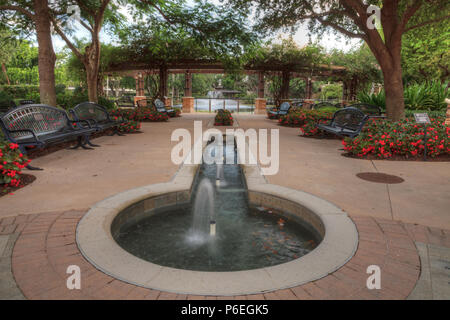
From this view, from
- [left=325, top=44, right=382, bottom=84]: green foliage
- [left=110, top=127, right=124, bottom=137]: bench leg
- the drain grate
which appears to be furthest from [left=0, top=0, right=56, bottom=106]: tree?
[left=325, top=44, right=382, bottom=84]: green foliage

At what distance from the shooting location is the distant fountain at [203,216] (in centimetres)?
351

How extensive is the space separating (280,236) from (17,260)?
2.61m

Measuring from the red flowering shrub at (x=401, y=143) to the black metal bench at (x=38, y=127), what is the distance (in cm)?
696

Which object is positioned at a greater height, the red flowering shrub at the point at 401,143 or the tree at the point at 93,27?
the tree at the point at 93,27

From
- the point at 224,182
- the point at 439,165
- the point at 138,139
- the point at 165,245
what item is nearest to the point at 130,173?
the point at 224,182

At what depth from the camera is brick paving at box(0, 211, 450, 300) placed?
6.80ft

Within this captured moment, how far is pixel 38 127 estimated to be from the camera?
7102mm

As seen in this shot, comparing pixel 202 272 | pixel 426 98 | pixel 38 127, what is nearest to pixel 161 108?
pixel 38 127

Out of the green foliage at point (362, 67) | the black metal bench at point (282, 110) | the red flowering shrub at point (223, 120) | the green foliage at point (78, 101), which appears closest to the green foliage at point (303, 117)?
the black metal bench at point (282, 110)

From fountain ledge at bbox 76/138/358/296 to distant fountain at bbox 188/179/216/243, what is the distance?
11.1 inches

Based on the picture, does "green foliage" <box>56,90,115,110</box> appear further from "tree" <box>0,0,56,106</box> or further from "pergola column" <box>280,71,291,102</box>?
"pergola column" <box>280,71,291,102</box>

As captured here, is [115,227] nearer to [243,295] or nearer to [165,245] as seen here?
[165,245]

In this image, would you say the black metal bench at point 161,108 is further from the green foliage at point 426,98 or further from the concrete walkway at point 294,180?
the green foliage at point 426,98

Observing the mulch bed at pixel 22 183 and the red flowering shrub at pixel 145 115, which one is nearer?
the mulch bed at pixel 22 183
